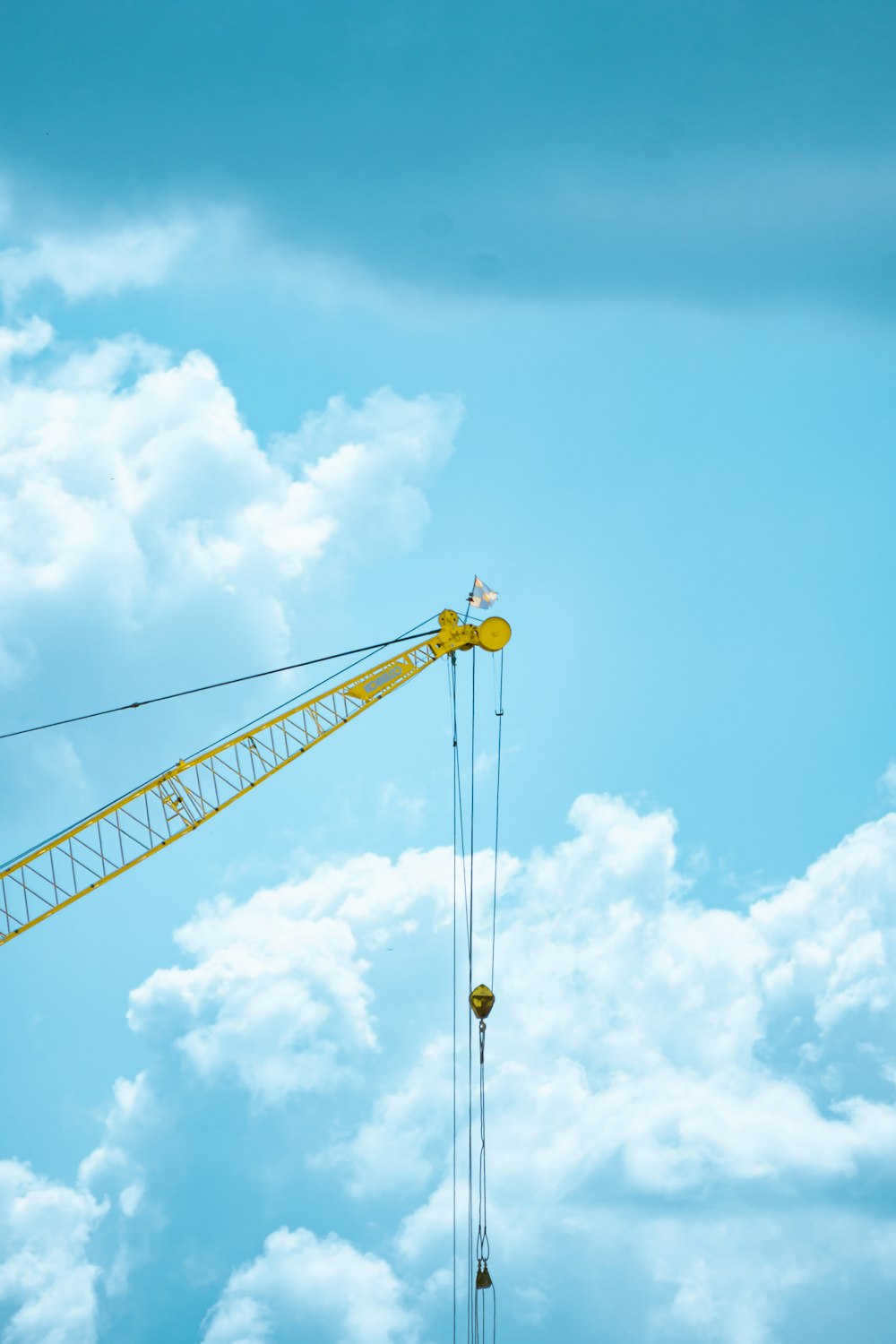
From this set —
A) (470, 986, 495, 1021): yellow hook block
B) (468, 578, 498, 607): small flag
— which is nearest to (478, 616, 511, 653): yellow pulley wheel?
(468, 578, 498, 607): small flag

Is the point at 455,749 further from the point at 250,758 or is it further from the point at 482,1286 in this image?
the point at 482,1286

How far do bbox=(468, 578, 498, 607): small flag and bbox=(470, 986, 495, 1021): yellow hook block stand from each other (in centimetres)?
1989

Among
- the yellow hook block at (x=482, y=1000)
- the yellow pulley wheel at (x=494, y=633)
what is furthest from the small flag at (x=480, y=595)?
the yellow hook block at (x=482, y=1000)

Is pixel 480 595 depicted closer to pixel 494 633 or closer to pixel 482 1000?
pixel 494 633

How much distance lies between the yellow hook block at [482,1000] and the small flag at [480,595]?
19890 mm

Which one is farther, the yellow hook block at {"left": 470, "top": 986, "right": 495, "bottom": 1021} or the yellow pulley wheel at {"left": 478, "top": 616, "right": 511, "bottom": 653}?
the yellow pulley wheel at {"left": 478, "top": 616, "right": 511, "bottom": 653}

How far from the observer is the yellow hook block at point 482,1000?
194 feet

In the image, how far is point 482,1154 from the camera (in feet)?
228

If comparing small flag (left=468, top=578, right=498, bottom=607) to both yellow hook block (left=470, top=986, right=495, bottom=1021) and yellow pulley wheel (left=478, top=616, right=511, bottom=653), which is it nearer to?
yellow pulley wheel (left=478, top=616, right=511, bottom=653)

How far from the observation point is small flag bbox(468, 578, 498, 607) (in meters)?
66.1

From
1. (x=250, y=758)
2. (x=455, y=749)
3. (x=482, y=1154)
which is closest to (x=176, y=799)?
(x=250, y=758)

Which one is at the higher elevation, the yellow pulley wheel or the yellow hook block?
the yellow pulley wheel

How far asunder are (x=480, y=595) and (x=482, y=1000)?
20.7 meters

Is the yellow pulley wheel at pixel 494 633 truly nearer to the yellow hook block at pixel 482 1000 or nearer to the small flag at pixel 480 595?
the small flag at pixel 480 595
